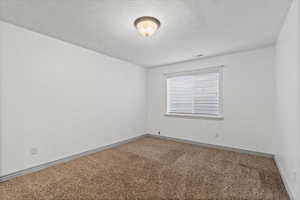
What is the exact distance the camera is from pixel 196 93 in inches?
152

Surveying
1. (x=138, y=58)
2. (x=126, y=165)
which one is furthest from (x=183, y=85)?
(x=126, y=165)

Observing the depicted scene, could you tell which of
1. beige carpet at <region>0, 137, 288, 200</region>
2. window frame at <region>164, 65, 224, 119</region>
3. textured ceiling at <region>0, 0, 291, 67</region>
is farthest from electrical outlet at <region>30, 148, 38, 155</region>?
window frame at <region>164, 65, 224, 119</region>

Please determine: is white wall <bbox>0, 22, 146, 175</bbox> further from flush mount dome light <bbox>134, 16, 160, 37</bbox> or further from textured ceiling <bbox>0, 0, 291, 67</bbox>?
flush mount dome light <bbox>134, 16, 160, 37</bbox>

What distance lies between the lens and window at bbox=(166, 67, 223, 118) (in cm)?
355

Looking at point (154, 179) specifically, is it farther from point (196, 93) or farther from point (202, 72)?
point (202, 72)

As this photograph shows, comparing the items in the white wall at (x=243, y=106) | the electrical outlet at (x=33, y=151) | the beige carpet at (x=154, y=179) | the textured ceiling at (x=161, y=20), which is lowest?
the beige carpet at (x=154, y=179)

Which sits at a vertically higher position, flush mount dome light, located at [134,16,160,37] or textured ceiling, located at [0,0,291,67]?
textured ceiling, located at [0,0,291,67]

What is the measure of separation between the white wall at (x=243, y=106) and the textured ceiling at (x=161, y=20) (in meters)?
0.40

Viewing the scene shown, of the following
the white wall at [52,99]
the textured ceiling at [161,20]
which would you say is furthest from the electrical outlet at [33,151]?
the textured ceiling at [161,20]

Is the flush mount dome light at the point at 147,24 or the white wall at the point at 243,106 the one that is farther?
the white wall at the point at 243,106

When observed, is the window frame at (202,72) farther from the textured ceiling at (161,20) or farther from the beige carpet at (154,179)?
the beige carpet at (154,179)

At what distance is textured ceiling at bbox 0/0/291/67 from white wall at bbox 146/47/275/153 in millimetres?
A: 401

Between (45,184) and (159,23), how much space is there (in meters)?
2.86

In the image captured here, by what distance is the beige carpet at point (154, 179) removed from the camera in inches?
67.2
